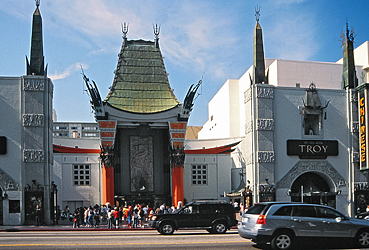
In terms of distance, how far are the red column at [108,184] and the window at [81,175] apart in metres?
2.92

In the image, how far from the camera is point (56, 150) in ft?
145

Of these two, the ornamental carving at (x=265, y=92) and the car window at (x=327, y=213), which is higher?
the ornamental carving at (x=265, y=92)

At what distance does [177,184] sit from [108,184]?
20.9 feet

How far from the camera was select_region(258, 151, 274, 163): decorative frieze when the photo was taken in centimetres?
3100

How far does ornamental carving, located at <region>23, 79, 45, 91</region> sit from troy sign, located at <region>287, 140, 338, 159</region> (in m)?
17.0

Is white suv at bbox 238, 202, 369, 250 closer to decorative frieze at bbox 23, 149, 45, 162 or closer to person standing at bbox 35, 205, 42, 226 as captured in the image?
person standing at bbox 35, 205, 42, 226

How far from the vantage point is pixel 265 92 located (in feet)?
103

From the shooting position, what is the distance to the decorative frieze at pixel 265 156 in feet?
102

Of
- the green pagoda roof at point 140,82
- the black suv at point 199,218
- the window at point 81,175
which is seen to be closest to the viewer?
the black suv at point 199,218

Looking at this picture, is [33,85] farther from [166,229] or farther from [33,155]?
[166,229]

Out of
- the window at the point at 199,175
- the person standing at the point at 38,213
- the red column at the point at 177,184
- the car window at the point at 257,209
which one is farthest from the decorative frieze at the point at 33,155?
the window at the point at 199,175

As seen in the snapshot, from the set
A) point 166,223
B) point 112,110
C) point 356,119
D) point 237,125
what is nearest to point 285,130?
point 356,119

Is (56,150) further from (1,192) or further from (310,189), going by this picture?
(310,189)

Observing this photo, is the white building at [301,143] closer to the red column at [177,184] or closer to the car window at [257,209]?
the red column at [177,184]
